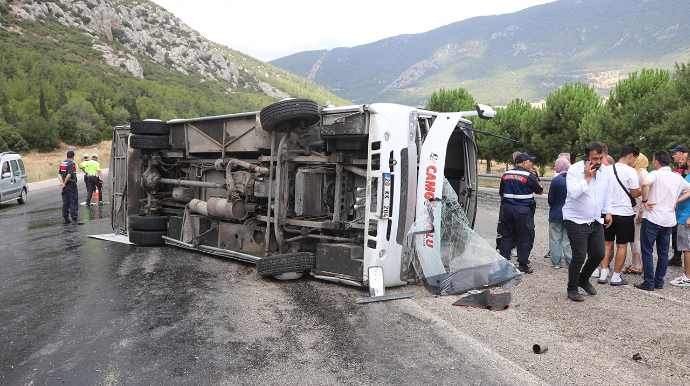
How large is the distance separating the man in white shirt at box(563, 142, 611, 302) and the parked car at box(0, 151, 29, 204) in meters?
15.2

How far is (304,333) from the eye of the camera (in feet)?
13.0

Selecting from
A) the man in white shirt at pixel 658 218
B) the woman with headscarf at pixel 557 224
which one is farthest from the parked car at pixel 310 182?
the man in white shirt at pixel 658 218

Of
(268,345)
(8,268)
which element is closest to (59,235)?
(8,268)

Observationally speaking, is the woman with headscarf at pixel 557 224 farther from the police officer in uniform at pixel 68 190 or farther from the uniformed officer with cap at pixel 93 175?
the uniformed officer with cap at pixel 93 175

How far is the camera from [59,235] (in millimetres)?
8828

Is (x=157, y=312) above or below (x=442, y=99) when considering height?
below

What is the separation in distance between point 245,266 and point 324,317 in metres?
2.50

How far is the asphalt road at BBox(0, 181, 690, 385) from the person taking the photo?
3.18 m

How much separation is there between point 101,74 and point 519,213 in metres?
73.4

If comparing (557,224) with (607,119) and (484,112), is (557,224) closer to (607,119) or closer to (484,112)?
(484,112)

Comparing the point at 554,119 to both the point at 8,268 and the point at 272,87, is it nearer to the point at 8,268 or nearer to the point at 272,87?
the point at 8,268

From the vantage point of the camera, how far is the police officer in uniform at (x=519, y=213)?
6156 mm

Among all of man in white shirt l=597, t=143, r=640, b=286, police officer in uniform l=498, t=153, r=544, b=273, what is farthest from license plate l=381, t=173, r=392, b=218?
man in white shirt l=597, t=143, r=640, b=286

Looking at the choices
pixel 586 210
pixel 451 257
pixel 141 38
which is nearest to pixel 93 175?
pixel 451 257
